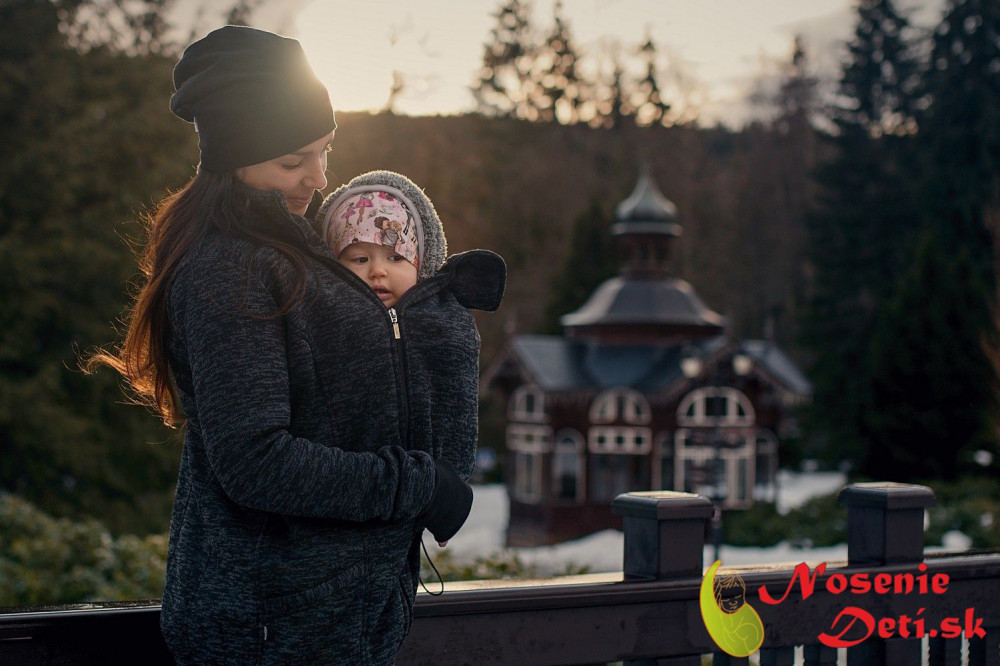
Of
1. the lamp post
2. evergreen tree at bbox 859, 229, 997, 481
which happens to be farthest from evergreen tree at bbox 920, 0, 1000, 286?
the lamp post

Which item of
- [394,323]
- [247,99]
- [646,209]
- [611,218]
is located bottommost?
[394,323]

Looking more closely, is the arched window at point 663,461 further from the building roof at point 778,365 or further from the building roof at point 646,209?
the building roof at point 646,209

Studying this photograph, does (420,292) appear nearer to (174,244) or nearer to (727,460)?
(174,244)

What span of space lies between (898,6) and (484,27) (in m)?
16.3

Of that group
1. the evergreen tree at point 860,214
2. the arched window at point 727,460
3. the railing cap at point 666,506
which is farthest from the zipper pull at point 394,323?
the evergreen tree at point 860,214

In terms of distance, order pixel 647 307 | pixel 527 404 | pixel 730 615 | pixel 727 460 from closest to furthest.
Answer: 1. pixel 730 615
2. pixel 727 460
3. pixel 647 307
4. pixel 527 404

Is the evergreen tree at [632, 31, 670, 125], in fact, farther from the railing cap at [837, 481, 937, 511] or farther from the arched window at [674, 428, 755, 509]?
the railing cap at [837, 481, 937, 511]

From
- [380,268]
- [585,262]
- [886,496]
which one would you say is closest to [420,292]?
[380,268]

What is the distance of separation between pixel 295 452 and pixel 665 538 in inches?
57.6

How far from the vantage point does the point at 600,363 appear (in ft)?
97.9

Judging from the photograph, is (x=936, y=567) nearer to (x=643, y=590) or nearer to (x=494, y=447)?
(x=643, y=590)

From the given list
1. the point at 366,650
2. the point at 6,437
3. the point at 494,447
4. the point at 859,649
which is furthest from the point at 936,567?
the point at 494,447

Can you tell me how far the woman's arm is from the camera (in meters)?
1.99

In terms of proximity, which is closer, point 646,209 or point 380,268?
point 380,268
